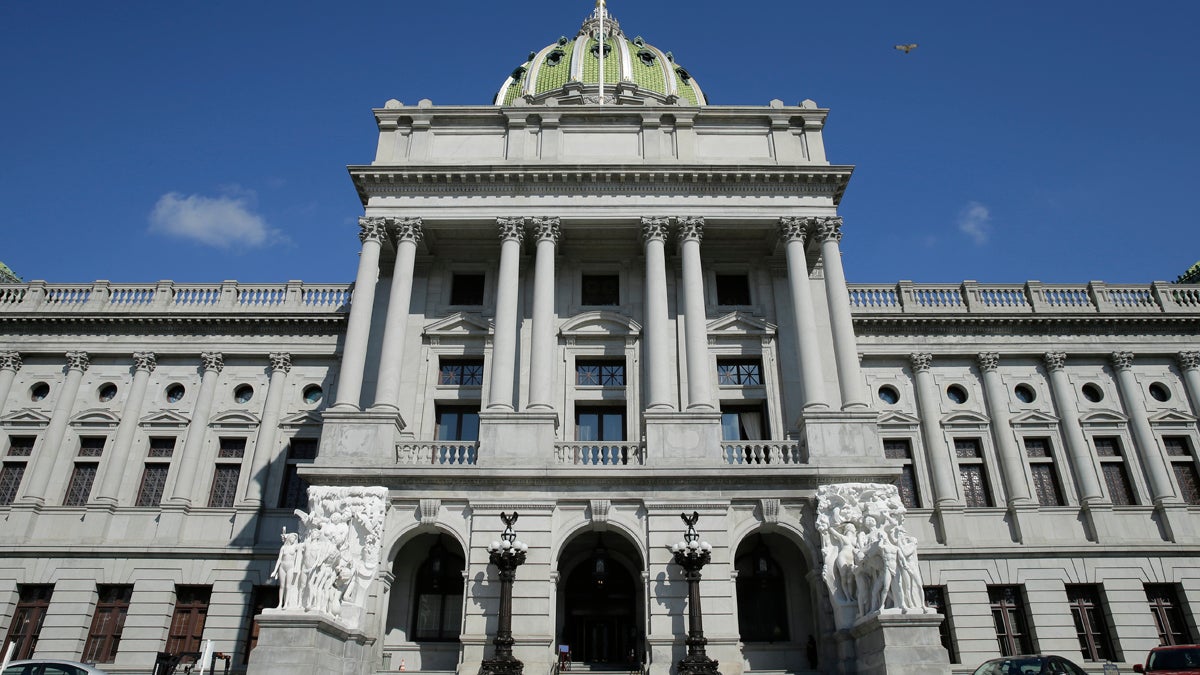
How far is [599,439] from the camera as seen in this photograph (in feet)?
96.4

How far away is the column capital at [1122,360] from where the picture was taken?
3438cm

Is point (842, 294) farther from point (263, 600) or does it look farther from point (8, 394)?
point (8, 394)

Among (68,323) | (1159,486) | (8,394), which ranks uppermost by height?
(68,323)

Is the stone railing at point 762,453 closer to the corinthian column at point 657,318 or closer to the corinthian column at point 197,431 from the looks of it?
the corinthian column at point 657,318

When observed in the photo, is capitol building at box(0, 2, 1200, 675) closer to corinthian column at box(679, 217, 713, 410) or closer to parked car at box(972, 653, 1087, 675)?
corinthian column at box(679, 217, 713, 410)

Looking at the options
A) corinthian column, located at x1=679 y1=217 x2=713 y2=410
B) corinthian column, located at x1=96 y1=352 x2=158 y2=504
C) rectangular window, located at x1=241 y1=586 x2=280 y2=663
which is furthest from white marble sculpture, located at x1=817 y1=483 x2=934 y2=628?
corinthian column, located at x1=96 y1=352 x2=158 y2=504

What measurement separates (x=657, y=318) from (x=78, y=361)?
24037mm

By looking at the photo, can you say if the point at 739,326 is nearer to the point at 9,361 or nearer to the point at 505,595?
the point at 505,595

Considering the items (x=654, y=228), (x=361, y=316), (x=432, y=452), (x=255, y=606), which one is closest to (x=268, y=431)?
(x=255, y=606)

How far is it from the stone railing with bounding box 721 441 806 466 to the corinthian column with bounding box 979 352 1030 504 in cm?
1084

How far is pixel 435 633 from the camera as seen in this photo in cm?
2627

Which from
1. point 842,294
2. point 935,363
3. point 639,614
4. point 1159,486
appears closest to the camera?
point 639,614

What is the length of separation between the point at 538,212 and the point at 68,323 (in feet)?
68.6

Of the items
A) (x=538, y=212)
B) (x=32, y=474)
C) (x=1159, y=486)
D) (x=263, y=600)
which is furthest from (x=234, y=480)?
(x=1159, y=486)
